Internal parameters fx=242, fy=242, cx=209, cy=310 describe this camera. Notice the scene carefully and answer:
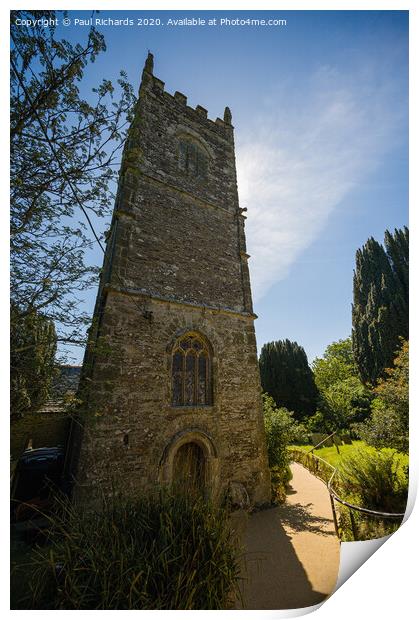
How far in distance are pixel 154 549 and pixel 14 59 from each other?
17.8ft

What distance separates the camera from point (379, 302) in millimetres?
10195

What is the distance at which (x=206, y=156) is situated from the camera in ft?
31.6

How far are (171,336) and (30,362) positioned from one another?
345 cm

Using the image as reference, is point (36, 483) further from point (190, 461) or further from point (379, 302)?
point (379, 302)

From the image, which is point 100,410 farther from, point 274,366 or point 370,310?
point 274,366

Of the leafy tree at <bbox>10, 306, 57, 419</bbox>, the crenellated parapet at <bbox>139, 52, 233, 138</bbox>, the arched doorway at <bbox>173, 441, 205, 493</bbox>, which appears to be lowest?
the arched doorway at <bbox>173, 441, 205, 493</bbox>

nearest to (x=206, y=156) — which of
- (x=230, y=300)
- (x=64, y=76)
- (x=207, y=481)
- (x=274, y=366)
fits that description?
(x=230, y=300)

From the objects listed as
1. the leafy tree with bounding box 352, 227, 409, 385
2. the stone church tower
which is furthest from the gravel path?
the leafy tree with bounding box 352, 227, 409, 385

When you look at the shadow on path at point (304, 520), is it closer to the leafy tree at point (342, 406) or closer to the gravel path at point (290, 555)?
the gravel path at point (290, 555)

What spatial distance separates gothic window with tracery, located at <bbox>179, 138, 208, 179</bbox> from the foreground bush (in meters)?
9.35

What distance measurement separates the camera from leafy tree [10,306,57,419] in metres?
2.80

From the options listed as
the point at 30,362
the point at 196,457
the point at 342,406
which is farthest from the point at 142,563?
the point at 342,406

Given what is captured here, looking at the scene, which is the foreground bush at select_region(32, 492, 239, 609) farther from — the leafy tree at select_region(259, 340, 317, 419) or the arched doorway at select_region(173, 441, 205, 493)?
the leafy tree at select_region(259, 340, 317, 419)

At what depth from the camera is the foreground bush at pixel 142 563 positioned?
218 centimetres
